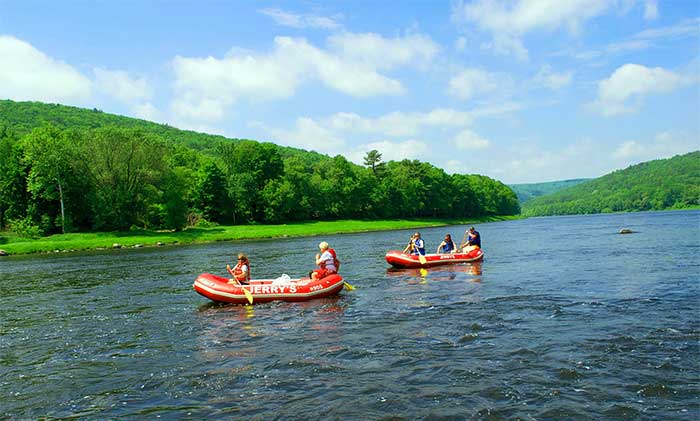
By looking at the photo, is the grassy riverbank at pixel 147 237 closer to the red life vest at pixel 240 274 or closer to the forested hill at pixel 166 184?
the forested hill at pixel 166 184

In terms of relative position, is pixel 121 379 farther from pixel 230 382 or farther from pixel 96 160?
pixel 96 160

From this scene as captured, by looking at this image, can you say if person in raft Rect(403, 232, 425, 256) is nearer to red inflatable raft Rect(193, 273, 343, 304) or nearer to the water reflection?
the water reflection

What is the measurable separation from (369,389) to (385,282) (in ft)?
44.8

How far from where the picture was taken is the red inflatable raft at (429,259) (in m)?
27.3

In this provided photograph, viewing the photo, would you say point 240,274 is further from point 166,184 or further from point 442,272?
point 166,184

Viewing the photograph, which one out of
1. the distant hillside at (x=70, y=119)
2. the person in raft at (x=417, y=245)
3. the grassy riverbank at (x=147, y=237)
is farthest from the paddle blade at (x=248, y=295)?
the distant hillside at (x=70, y=119)

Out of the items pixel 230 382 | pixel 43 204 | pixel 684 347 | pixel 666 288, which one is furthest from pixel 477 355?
pixel 43 204

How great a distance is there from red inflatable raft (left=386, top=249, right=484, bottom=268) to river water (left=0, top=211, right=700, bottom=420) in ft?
15.9

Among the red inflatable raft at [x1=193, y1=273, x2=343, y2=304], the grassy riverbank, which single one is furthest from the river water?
the grassy riverbank

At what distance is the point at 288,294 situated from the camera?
60.4 feet

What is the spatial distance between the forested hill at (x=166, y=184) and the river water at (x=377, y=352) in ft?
149

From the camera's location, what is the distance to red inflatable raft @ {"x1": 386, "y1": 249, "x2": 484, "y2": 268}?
89.6 feet

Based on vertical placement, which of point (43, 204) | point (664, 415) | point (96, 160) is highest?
point (96, 160)

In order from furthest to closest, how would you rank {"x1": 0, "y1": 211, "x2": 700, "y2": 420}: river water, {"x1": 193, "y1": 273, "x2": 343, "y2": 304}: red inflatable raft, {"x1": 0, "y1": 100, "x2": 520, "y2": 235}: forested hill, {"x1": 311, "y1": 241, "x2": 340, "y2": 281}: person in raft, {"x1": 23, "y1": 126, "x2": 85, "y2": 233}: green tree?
{"x1": 0, "y1": 100, "x2": 520, "y2": 235}: forested hill → {"x1": 23, "y1": 126, "x2": 85, "y2": 233}: green tree → {"x1": 311, "y1": 241, "x2": 340, "y2": 281}: person in raft → {"x1": 193, "y1": 273, "x2": 343, "y2": 304}: red inflatable raft → {"x1": 0, "y1": 211, "x2": 700, "y2": 420}: river water
